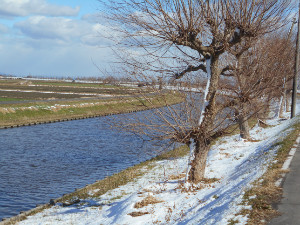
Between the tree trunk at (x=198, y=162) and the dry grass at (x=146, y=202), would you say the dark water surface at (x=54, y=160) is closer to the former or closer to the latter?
the dry grass at (x=146, y=202)

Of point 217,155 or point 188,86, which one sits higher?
point 188,86

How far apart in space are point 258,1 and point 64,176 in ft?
46.3

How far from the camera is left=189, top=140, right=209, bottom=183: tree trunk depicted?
37.7 feet

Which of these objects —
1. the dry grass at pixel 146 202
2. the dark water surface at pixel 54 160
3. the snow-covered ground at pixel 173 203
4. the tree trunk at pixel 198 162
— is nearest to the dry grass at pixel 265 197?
the snow-covered ground at pixel 173 203

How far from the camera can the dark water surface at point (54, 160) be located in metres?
16.4

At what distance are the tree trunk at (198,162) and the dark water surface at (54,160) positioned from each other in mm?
1675

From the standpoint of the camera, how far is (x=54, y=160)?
927 inches

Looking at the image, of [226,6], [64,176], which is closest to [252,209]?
[226,6]

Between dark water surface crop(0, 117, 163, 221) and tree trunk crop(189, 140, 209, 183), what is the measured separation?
5.50 ft

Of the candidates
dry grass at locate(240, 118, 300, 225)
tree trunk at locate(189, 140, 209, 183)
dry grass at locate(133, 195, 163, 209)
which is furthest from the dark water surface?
dry grass at locate(240, 118, 300, 225)

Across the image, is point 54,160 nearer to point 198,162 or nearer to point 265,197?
point 198,162

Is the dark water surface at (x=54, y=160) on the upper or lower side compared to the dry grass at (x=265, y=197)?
lower

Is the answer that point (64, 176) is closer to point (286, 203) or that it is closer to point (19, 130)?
point (286, 203)

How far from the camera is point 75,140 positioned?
104 ft
